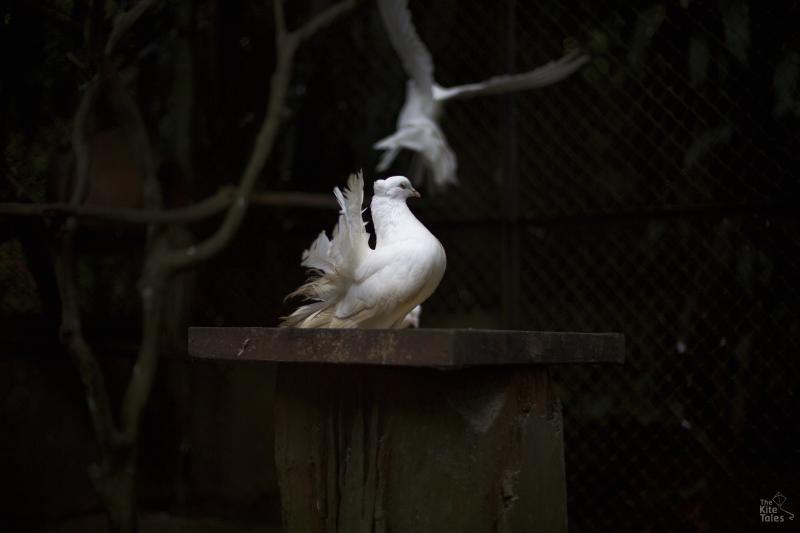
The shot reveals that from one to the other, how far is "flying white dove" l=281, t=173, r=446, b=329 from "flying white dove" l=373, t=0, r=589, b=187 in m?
1.33

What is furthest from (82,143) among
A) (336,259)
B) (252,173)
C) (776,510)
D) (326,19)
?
(776,510)

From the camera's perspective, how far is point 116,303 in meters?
3.57

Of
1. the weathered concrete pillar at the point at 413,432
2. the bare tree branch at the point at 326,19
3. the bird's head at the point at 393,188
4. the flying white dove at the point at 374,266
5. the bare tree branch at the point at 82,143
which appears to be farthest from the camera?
the bare tree branch at the point at 326,19

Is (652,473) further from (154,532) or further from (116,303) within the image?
(116,303)

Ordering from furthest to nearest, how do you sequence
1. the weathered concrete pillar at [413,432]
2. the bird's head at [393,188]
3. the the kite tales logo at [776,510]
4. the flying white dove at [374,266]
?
the the kite tales logo at [776,510] < the bird's head at [393,188] < the flying white dove at [374,266] < the weathered concrete pillar at [413,432]

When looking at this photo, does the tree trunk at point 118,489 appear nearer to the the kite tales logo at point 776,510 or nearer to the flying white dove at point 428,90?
the flying white dove at point 428,90

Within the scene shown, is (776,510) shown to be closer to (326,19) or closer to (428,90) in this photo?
(428,90)

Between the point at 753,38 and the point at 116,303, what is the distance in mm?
2724

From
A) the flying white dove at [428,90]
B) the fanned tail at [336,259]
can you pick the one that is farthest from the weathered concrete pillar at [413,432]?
the flying white dove at [428,90]

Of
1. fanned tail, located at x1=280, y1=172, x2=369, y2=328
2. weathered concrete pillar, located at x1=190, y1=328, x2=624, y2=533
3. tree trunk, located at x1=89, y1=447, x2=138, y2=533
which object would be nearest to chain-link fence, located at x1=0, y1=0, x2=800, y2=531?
tree trunk, located at x1=89, y1=447, x2=138, y2=533

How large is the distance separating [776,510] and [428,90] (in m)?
1.89

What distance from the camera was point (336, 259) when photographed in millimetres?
1746

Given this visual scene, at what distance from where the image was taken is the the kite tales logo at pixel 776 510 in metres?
2.56

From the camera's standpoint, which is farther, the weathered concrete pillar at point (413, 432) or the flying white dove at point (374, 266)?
the flying white dove at point (374, 266)
